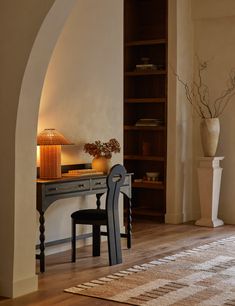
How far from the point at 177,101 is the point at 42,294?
4.29m

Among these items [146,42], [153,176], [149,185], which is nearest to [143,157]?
[153,176]

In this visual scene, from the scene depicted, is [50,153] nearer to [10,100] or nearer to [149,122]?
[10,100]

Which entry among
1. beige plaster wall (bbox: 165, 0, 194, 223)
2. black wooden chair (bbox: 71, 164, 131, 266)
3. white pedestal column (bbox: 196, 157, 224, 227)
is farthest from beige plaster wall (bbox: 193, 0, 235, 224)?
black wooden chair (bbox: 71, 164, 131, 266)

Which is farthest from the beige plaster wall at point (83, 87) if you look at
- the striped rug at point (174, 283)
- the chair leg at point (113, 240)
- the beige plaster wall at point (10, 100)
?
the beige plaster wall at point (10, 100)

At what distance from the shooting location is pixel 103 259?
658 centimetres

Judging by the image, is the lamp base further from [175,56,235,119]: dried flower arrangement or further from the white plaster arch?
[175,56,235,119]: dried flower arrangement

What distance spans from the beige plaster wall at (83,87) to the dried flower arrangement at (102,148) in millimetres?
195

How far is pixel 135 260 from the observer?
258 inches

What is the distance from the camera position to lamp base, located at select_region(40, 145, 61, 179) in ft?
21.0

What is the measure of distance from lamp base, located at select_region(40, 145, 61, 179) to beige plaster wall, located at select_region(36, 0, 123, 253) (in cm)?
32

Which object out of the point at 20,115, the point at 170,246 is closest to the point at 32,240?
the point at 20,115

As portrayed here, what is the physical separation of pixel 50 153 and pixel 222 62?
354 centimetres

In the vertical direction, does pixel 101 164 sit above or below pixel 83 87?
below

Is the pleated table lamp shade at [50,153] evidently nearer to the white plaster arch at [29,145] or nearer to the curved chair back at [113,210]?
the curved chair back at [113,210]
